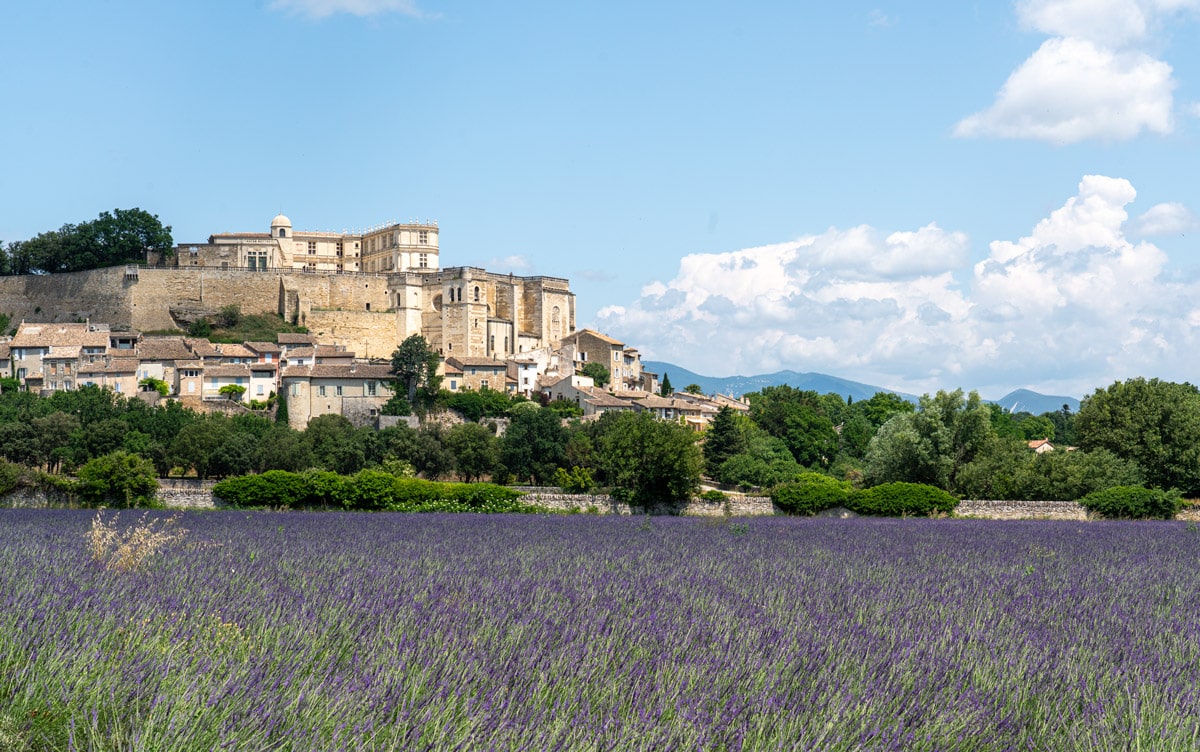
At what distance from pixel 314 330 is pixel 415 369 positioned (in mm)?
14970

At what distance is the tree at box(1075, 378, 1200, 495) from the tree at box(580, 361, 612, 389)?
41978 mm

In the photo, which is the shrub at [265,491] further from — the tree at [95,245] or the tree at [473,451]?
the tree at [95,245]

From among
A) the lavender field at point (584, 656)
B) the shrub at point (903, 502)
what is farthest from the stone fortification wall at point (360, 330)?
the lavender field at point (584, 656)

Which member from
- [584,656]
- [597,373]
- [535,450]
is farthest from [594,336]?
[584,656]

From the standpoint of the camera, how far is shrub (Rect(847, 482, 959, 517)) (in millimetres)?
28297

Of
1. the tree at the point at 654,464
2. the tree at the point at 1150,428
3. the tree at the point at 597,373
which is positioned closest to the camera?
the tree at the point at 654,464

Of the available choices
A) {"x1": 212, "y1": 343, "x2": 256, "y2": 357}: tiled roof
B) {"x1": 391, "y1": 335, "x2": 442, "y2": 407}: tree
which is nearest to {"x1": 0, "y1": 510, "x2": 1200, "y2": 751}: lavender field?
{"x1": 391, "y1": 335, "x2": 442, "y2": 407}: tree

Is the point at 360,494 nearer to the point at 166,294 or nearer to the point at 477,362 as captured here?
the point at 477,362

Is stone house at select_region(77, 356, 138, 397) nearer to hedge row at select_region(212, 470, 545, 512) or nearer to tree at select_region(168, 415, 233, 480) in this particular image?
tree at select_region(168, 415, 233, 480)

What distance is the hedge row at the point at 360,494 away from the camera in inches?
1161

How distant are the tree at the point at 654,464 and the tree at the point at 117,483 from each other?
40.5 ft

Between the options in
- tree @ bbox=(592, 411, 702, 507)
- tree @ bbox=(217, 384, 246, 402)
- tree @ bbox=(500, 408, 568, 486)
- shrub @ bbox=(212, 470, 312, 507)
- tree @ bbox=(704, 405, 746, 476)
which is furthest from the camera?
tree @ bbox=(217, 384, 246, 402)

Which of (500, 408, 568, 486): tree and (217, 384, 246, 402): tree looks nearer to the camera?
(500, 408, 568, 486): tree

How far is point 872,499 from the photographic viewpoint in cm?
2878
